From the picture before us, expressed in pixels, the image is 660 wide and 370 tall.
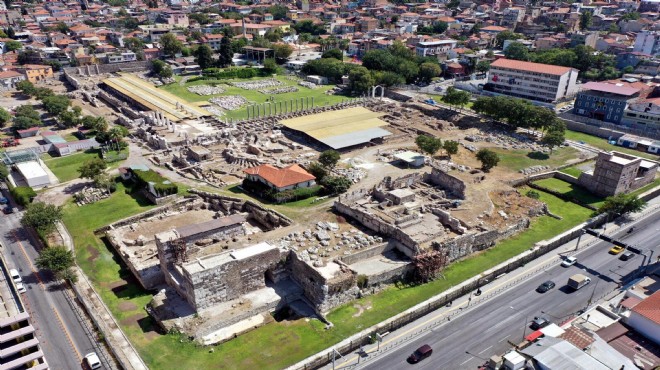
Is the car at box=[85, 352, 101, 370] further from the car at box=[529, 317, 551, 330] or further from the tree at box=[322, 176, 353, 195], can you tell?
the car at box=[529, 317, 551, 330]

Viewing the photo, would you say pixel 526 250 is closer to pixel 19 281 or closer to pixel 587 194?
pixel 587 194

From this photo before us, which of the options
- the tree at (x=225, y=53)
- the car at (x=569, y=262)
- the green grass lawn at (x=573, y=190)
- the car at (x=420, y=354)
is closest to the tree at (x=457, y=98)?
the green grass lawn at (x=573, y=190)

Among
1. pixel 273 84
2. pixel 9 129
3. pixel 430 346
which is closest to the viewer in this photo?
Result: pixel 430 346

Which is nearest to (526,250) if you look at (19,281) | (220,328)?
(220,328)

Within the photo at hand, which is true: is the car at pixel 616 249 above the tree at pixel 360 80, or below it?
below

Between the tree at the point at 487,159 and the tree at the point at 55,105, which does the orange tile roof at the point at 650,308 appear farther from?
the tree at the point at 55,105

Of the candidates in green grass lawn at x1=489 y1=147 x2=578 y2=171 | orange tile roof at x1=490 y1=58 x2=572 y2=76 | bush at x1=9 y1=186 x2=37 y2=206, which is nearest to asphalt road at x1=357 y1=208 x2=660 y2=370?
green grass lawn at x1=489 y1=147 x2=578 y2=171
